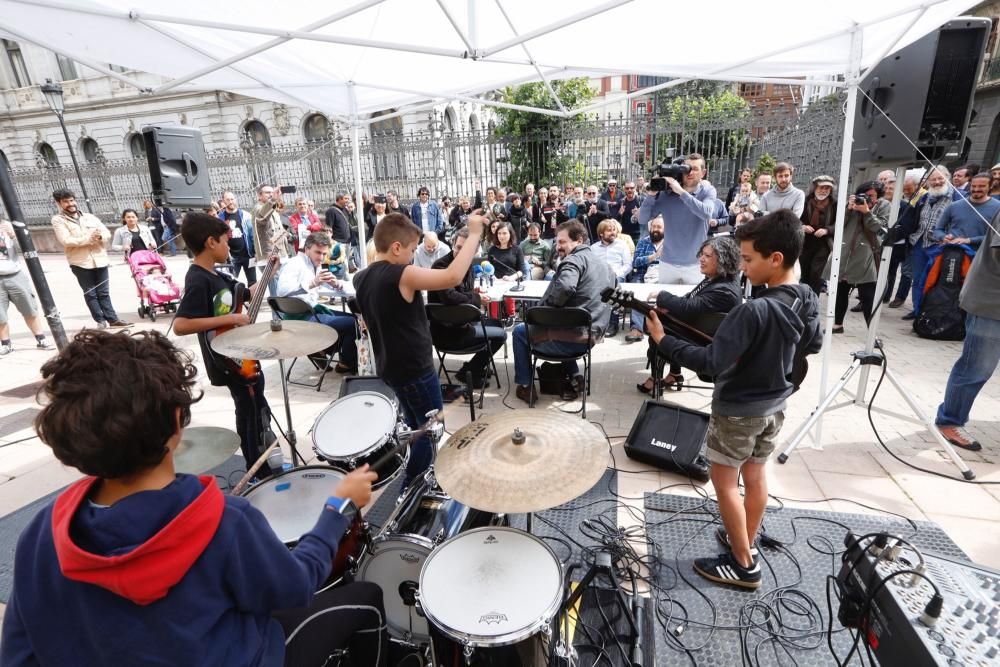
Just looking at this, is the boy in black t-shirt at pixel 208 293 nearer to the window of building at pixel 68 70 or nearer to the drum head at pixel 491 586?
the drum head at pixel 491 586

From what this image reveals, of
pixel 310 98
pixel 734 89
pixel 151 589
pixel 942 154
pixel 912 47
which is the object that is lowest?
pixel 151 589

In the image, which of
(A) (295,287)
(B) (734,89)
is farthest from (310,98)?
(B) (734,89)

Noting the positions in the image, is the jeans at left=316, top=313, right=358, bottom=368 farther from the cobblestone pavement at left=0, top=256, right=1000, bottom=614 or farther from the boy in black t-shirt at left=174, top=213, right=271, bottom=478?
the boy in black t-shirt at left=174, top=213, right=271, bottom=478

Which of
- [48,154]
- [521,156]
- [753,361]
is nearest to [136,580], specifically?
[753,361]

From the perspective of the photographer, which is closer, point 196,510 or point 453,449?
point 196,510

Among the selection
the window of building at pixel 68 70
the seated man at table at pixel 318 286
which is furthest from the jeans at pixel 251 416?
the window of building at pixel 68 70

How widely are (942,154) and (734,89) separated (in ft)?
129

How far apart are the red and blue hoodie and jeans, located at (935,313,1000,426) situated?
15.4 feet

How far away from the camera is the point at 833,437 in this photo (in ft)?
13.1

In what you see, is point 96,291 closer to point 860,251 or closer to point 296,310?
point 296,310

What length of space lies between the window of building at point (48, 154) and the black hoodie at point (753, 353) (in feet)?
116

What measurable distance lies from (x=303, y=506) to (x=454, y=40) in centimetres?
461

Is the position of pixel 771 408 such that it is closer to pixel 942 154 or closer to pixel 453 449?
pixel 453 449

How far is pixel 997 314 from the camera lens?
11.0 ft
